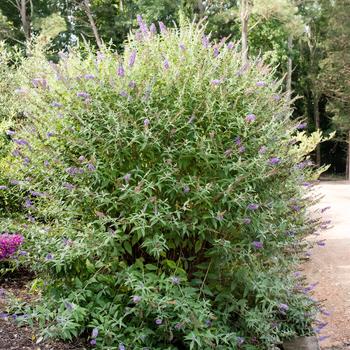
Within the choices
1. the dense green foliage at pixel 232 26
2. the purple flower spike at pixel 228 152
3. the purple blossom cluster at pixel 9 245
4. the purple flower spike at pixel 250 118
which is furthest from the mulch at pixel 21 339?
the dense green foliage at pixel 232 26

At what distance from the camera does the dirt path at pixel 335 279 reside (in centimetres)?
504

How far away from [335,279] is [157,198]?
4346 millimetres

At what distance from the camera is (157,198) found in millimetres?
3191

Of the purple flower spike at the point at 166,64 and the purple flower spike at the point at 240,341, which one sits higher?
the purple flower spike at the point at 166,64

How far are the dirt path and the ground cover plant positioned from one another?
4.26ft

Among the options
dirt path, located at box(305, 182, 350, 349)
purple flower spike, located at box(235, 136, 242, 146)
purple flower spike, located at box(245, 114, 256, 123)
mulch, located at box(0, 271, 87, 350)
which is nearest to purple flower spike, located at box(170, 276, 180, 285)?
mulch, located at box(0, 271, 87, 350)

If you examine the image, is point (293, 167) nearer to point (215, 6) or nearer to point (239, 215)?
point (239, 215)

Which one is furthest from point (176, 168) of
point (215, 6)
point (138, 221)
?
point (215, 6)

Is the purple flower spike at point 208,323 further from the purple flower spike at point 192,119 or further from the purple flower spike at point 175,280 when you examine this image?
the purple flower spike at point 192,119

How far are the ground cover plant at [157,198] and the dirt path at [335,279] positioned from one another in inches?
51.1

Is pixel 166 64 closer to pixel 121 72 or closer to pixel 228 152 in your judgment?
pixel 121 72

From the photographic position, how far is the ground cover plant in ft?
9.91

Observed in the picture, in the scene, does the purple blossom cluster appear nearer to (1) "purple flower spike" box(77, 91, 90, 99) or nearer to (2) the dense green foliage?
(1) "purple flower spike" box(77, 91, 90, 99)

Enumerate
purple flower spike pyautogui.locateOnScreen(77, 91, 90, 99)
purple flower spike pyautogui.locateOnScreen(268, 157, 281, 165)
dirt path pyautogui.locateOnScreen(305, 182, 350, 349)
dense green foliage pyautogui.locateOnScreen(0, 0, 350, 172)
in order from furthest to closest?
dense green foliage pyautogui.locateOnScreen(0, 0, 350, 172), dirt path pyautogui.locateOnScreen(305, 182, 350, 349), purple flower spike pyautogui.locateOnScreen(268, 157, 281, 165), purple flower spike pyautogui.locateOnScreen(77, 91, 90, 99)
